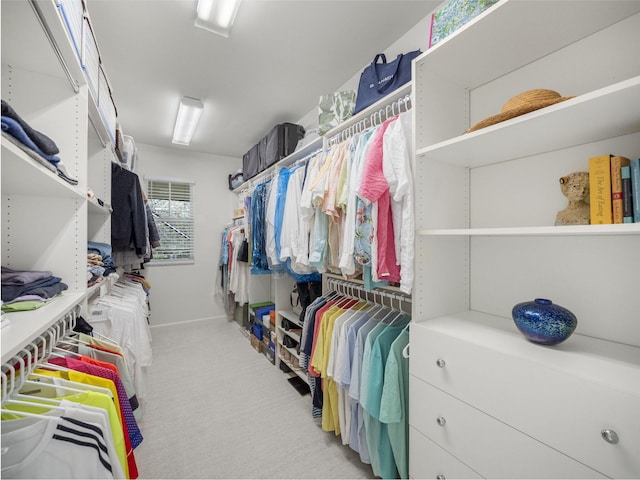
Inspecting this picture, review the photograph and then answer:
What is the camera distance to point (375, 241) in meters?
1.30

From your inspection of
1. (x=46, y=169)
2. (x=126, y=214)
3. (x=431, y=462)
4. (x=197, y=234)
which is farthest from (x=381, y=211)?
(x=197, y=234)

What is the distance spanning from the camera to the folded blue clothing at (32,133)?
0.68 metres

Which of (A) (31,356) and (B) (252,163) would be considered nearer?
(A) (31,356)

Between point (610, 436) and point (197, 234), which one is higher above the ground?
point (197, 234)

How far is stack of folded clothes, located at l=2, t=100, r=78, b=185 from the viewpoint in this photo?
67 centimetres

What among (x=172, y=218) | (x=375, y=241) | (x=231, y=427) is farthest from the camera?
(x=172, y=218)

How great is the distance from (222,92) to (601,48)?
262cm

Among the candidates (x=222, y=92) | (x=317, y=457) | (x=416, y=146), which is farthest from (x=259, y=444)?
(x=222, y=92)

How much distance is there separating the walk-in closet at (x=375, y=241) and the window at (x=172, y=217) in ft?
6.52

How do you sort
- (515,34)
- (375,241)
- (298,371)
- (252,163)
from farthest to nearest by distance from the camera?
(252,163)
(298,371)
(375,241)
(515,34)

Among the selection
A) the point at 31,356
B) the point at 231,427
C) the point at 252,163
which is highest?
the point at 252,163

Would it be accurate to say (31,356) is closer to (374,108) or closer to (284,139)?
(374,108)

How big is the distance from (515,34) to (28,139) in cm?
172

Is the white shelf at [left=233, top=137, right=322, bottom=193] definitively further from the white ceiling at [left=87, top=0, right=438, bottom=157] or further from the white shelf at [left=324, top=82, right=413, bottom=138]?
the white ceiling at [left=87, top=0, right=438, bottom=157]
